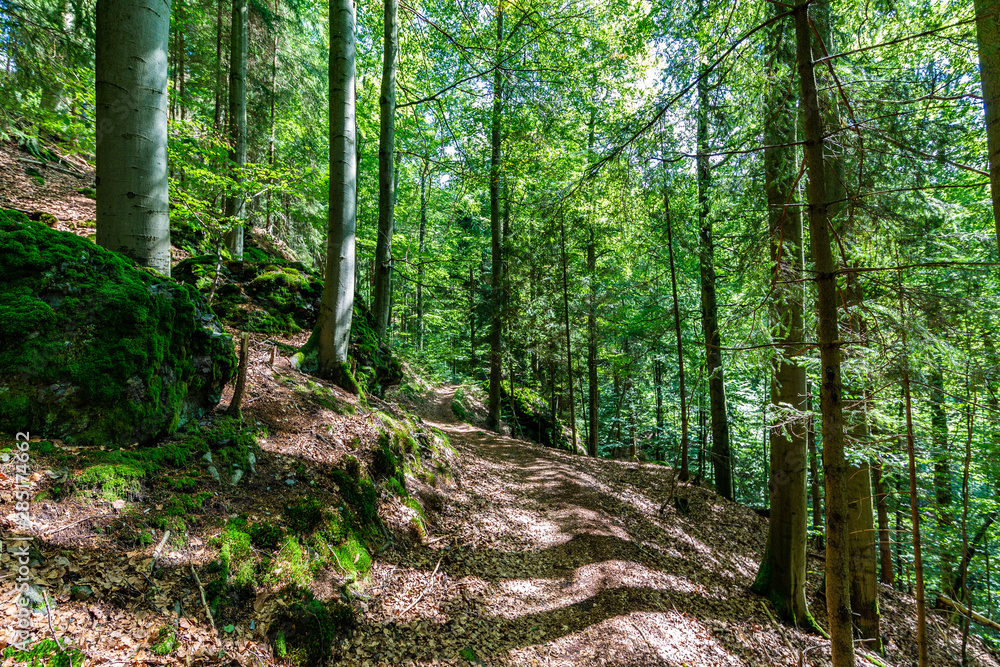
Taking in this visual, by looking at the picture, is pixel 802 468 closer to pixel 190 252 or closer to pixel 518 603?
pixel 518 603

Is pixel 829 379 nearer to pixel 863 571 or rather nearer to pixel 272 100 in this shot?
pixel 863 571

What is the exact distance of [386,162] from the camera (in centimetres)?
777

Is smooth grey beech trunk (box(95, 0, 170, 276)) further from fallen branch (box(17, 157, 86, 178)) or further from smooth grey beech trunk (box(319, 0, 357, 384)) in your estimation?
fallen branch (box(17, 157, 86, 178))

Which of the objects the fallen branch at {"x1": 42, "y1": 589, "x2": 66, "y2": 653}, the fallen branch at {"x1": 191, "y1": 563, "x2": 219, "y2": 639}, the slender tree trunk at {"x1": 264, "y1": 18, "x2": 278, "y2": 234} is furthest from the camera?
the slender tree trunk at {"x1": 264, "y1": 18, "x2": 278, "y2": 234}

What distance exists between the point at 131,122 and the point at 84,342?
69.2 inches

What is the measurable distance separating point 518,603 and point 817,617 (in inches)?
165

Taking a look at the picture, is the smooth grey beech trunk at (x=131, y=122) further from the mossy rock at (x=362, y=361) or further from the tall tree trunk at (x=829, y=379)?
the tall tree trunk at (x=829, y=379)

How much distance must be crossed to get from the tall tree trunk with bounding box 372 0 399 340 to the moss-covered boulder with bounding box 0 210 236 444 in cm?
488

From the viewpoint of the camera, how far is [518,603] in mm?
4016

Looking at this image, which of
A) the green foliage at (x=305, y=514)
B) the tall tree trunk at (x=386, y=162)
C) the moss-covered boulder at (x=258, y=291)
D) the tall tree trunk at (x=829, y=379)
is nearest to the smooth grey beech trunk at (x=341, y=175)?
the moss-covered boulder at (x=258, y=291)

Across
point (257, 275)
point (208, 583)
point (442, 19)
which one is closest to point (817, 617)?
point (208, 583)

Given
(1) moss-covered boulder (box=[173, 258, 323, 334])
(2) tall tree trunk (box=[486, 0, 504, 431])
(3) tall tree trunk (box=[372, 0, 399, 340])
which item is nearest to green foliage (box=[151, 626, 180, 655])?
(1) moss-covered boulder (box=[173, 258, 323, 334])

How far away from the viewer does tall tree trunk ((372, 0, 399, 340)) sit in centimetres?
771

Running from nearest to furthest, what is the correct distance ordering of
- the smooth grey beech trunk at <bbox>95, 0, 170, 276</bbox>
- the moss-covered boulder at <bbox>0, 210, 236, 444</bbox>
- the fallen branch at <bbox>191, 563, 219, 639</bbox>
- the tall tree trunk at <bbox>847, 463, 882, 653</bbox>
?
1. the fallen branch at <bbox>191, 563, 219, 639</bbox>
2. the moss-covered boulder at <bbox>0, 210, 236, 444</bbox>
3. the smooth grey beech trunk at <bbox>95, 0, 170, 276</bbox>
4. the tall tree trunk at <bbox>847, 463, 882, 653</bbox>
